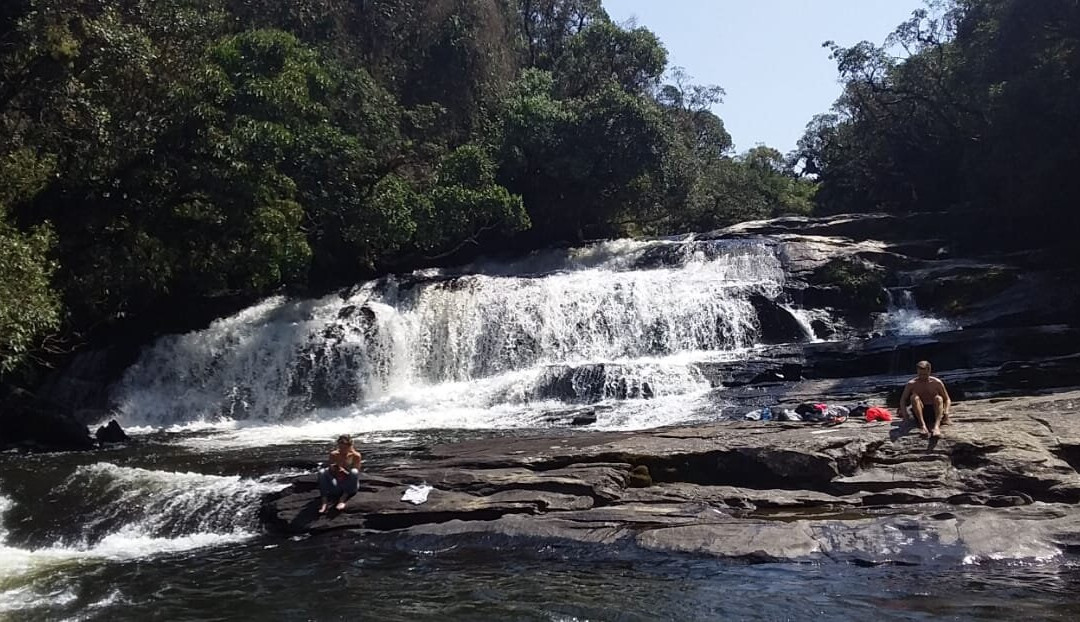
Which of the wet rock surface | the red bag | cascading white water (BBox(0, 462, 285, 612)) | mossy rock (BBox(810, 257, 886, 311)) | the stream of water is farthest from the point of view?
mossy rock (BBox(810, 257, 886, 311))

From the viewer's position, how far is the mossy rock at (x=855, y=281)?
21.2 meters

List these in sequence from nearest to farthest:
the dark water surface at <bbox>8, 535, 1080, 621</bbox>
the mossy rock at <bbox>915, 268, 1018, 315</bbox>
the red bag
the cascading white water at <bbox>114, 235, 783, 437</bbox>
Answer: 1. the dark water surface at <bbox>8, 535, 1080, 621</bbox>
2. the red bag
3. the cascading white water at <bbox>114, 235, 783, 437</bbox>
4. the mossy rock at <bbox>915, 268, 1018, 315</bbox>

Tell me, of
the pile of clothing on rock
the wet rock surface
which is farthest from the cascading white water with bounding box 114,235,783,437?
the wet rock surface

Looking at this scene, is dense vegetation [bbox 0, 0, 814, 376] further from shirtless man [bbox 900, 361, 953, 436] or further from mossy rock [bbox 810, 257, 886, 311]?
shirtless man [bbox 900, 361, 953, 436]

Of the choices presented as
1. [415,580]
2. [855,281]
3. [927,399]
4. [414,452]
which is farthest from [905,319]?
[415,580]

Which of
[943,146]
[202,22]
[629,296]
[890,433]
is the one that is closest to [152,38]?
[202,22]

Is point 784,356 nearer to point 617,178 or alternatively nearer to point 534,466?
point 534,466

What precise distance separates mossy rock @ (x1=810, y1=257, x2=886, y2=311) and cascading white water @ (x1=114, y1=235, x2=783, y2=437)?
1847 millimetres

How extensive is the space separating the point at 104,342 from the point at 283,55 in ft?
27.7

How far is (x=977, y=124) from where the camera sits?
2641cm

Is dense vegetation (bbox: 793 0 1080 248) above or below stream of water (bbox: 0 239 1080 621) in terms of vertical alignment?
above

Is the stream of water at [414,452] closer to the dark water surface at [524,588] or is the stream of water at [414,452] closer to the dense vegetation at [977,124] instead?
the dark water surface at [524,588]

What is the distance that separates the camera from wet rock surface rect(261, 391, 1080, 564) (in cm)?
800

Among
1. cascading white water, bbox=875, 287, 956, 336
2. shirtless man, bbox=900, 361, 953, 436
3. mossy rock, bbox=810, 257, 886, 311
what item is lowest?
shirtless man, bbox=900, 361, 953, 436
